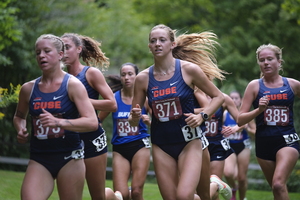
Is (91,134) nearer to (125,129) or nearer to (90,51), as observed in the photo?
(90,51)

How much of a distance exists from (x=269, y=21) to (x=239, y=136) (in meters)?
10.8

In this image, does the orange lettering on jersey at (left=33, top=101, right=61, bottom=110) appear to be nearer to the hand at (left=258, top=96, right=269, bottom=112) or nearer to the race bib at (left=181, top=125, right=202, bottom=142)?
the race bib at (left=181, top=125, right=202, bottom=142)

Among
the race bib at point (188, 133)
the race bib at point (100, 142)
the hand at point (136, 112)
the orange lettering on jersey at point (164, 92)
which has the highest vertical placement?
the orange lettering on jersey at point (164, 92)

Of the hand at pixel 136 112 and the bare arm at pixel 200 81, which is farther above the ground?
the bare arm at pixel 200 81

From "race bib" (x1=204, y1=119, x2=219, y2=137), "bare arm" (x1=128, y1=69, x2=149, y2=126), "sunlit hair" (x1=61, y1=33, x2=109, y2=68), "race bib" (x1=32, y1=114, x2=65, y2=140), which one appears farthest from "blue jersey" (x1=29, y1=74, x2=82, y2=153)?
"race bib" (x1=204, y1=119, x2=219, y2=137)

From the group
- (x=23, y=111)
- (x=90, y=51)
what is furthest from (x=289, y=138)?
(x=23, y=111)

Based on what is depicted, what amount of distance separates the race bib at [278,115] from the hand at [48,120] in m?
→ 3.23

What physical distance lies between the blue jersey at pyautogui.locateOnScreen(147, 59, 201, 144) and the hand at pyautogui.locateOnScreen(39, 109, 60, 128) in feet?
4.74

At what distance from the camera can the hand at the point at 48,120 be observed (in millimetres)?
4559

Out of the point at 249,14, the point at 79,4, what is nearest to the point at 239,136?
the point at 79,4

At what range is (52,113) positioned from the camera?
498 centimetres

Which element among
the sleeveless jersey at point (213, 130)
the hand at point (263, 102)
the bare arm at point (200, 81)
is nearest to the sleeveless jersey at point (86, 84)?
the bare arm at point (200, 81)

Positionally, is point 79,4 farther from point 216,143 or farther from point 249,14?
point 216,143

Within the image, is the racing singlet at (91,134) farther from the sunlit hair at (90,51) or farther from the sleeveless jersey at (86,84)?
the sunlit hair at (90,51)
